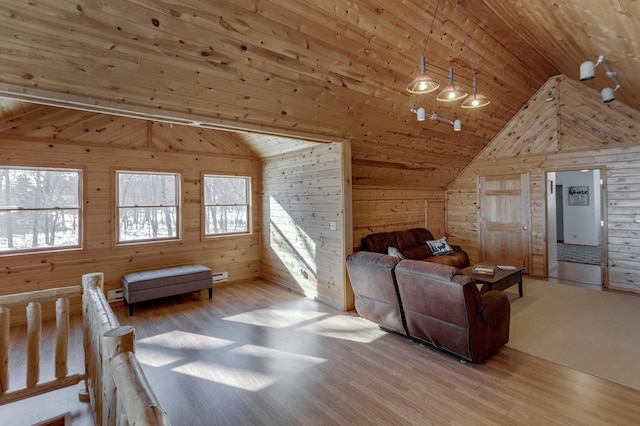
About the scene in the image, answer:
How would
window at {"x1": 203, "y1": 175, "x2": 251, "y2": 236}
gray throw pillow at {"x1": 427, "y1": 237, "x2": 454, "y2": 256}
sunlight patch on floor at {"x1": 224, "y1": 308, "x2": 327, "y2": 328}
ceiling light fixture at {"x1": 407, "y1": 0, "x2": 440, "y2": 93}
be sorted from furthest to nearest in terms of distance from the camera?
gray throw pillow at {"x1": 427, "y1": 237, "x2": 454, "y2": 256} → window at {"x1": 203, "y1": 175, "x2": 251, "y2": 236} → sunlight patch on floor at {"x1": 224, "y1": 308, "x2": 327, "y2": 328} → ceiling light fixture at {"x1": 407, "y1": 0, "x2": 440, "y2": 93}

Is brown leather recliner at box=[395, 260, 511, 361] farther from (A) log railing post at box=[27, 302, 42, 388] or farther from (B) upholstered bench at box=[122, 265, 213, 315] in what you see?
(B) upholstered bench at box=[122, 265, 213, 315]

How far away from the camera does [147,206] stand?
5.22 meters

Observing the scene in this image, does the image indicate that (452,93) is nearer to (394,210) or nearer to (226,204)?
(394,210)

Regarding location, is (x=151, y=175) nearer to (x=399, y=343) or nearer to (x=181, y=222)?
(x=181, y=222)

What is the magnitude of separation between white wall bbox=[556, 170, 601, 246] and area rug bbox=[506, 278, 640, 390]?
5098 millimetres

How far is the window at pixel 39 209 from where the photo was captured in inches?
162

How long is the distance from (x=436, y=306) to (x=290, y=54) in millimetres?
2850

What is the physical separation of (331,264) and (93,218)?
12.1 feet

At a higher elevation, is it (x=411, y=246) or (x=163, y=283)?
(x=411, y=246)

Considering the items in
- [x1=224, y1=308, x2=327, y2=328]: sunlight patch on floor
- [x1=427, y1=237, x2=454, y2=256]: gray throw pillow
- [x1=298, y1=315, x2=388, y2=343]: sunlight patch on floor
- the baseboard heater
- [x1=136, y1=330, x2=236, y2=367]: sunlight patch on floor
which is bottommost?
[x1=136, y1=330, x2=236, y2=367]: sunlight patch on floor

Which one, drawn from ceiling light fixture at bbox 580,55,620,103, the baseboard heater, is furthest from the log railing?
ceiling light fixture at bbox 580,55,620,103

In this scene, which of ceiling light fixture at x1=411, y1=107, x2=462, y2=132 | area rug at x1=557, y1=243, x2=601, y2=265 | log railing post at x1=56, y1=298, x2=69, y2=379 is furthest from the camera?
area rug at x1=557, y1=243, x2=601, y2=265

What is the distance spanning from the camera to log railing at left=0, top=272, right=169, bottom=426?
1388mm

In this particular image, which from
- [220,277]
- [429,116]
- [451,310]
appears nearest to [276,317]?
[220,277]
